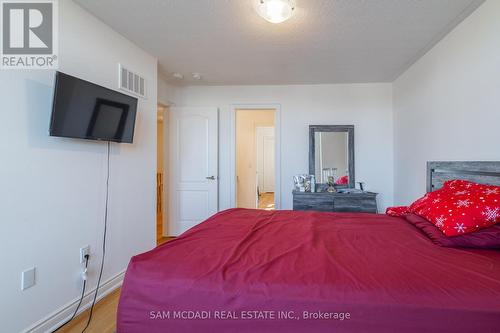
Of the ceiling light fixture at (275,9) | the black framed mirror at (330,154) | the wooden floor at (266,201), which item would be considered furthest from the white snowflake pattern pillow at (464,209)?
the wooden floor at (266,201)

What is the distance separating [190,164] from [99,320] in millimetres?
2309

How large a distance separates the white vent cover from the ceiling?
339mm

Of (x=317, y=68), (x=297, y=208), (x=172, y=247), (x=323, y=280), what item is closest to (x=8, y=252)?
(x=172, y=247)

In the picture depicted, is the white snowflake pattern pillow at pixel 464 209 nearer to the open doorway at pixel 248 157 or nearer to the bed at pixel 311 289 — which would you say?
the bed at pixel 311 289

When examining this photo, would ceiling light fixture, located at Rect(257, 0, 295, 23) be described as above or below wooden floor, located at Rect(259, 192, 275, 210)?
above

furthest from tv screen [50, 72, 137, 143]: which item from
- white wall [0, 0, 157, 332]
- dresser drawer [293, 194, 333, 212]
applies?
dresser drawer [293, 194, 333, 212]

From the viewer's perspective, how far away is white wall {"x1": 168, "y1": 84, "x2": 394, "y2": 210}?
3695mm

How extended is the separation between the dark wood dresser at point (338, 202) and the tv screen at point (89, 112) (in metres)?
2.25

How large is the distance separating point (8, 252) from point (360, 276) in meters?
1.99

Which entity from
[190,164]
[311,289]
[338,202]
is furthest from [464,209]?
[190,164]

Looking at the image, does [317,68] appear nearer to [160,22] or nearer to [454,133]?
[454,133]

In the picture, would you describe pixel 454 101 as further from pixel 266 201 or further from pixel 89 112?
pixel 266 201

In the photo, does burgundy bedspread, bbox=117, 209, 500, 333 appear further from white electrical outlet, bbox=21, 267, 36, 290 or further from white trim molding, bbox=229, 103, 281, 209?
white trim molding, bbox=229, 103, 281, 209

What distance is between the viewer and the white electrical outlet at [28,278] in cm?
157
